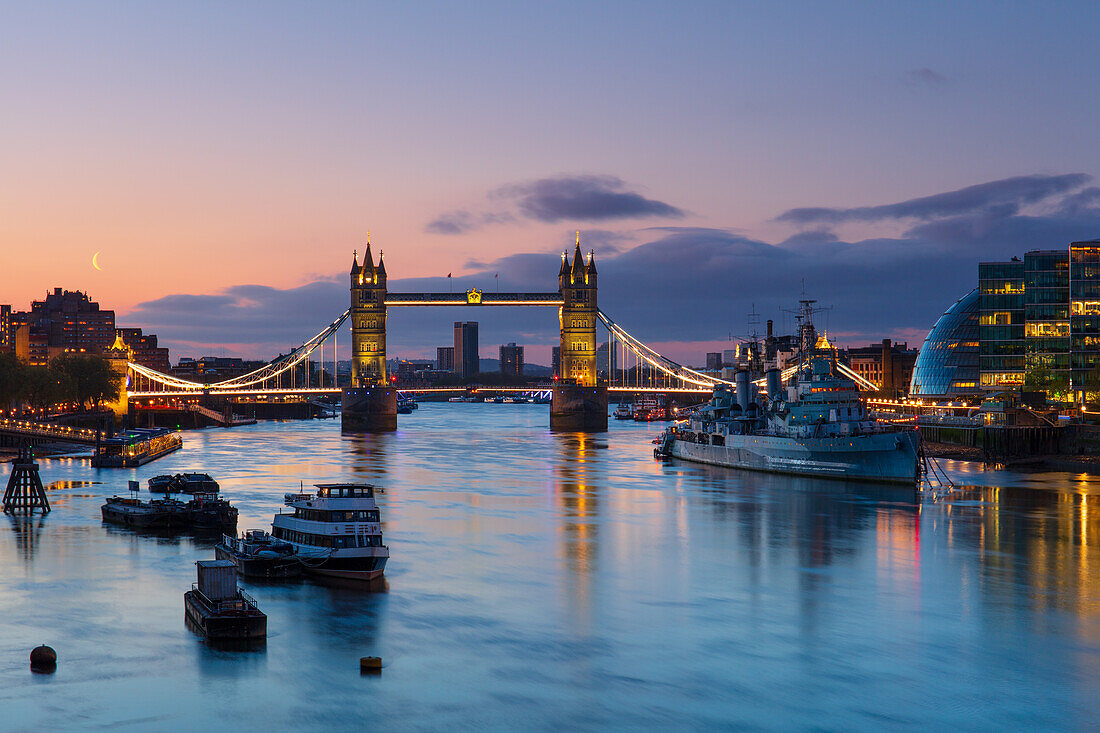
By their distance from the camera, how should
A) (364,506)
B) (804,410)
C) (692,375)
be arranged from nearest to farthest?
(364,506), (804,410), (692,375)

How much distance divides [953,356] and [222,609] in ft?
357

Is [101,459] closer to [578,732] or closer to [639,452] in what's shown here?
[639,452]

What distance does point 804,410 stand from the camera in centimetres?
7025

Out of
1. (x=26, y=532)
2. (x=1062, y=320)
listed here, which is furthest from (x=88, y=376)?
(x=1062, y=320)

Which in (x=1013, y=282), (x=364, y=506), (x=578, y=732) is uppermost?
(x=1013, y=282)

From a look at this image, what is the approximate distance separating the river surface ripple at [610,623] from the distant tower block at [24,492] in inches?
77.0

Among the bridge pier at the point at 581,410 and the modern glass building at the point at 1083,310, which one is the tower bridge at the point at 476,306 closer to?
the bridge pier at the point at 581,410

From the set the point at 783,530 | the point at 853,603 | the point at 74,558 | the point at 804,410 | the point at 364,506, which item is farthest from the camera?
the point at 804,410

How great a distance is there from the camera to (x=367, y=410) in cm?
14312

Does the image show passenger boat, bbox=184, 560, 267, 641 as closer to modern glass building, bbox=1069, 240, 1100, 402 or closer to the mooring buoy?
the mooring buoy

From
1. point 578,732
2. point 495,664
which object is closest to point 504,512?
point 495,664

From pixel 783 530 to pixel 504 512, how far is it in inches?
584

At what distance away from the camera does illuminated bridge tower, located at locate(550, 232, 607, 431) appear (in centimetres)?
14138

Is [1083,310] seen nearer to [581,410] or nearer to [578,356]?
[581,410]
